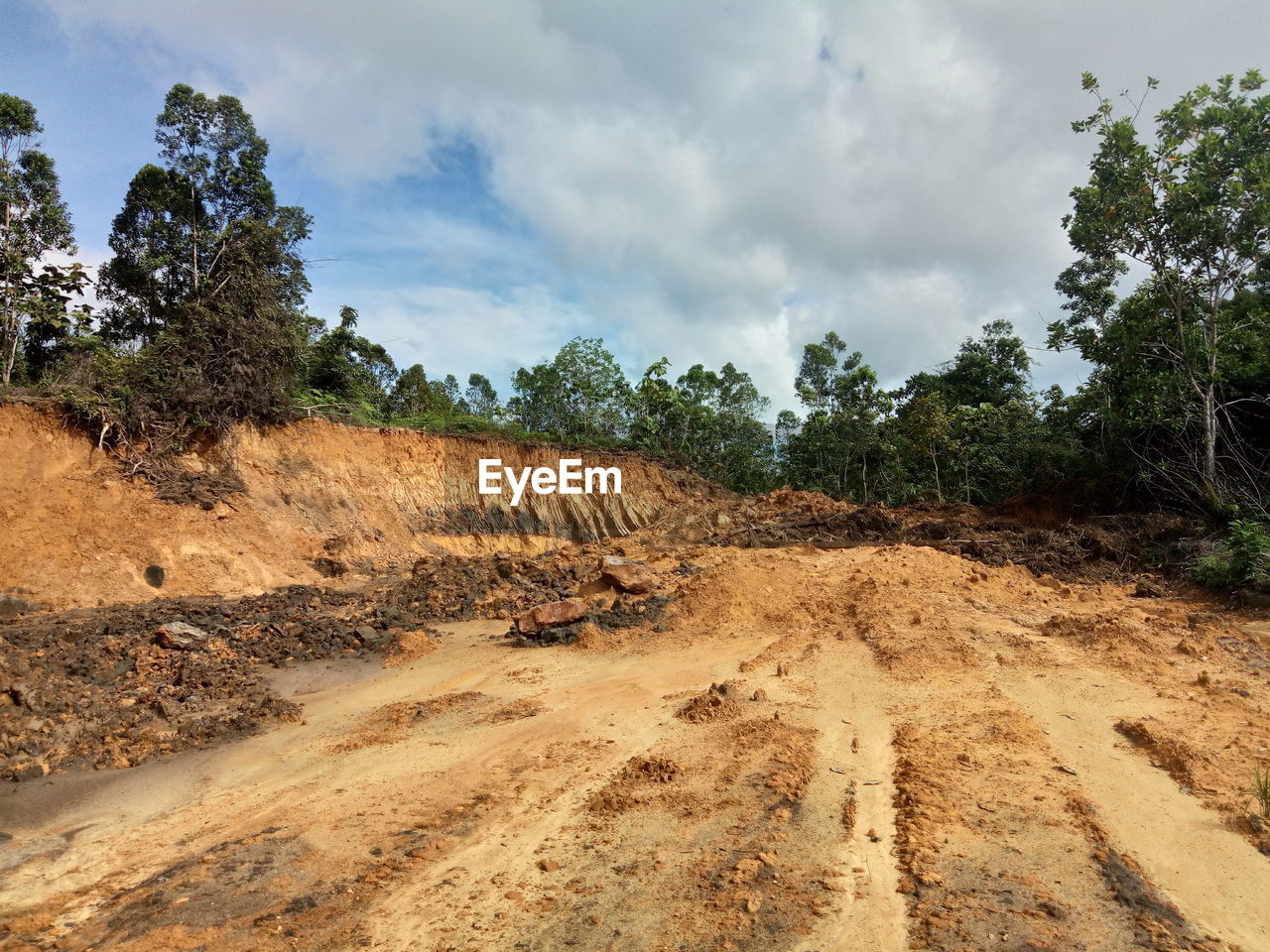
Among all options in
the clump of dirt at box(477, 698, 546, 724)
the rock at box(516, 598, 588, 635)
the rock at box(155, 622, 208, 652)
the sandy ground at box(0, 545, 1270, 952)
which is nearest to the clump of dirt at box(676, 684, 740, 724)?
the sandy ground at box(0, 545, 1270, 952)

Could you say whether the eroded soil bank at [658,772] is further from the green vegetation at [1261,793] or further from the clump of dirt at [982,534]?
the clump of dirt at [982,534]

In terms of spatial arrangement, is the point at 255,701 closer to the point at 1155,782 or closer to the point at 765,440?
the point at 1155,782

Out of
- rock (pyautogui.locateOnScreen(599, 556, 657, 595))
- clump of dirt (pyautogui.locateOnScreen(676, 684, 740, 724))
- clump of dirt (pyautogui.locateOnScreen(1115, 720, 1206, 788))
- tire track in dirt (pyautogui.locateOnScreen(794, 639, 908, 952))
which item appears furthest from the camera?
rock (pyautogui.locateOnScreen(599, 556, 657, 595))

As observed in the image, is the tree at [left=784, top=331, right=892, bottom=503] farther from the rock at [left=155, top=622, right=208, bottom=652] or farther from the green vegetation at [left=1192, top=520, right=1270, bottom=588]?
the rock at [left=155, top=622, right=208, bottom=652]

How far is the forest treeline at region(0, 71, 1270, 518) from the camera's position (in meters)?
12.7

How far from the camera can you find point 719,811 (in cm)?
465

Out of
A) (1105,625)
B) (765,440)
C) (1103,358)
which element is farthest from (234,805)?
(765,440)

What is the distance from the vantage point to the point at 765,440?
33.6 m

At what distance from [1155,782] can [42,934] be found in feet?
23.6

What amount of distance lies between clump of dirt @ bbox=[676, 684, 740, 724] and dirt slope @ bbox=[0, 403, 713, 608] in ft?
34.5

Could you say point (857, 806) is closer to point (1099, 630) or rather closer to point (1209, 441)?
point (1099, 630)

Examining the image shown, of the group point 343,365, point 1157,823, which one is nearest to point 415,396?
point 343,365

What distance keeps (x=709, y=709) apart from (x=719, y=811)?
185 centimetres

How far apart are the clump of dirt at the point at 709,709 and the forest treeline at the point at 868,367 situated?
11.0m
